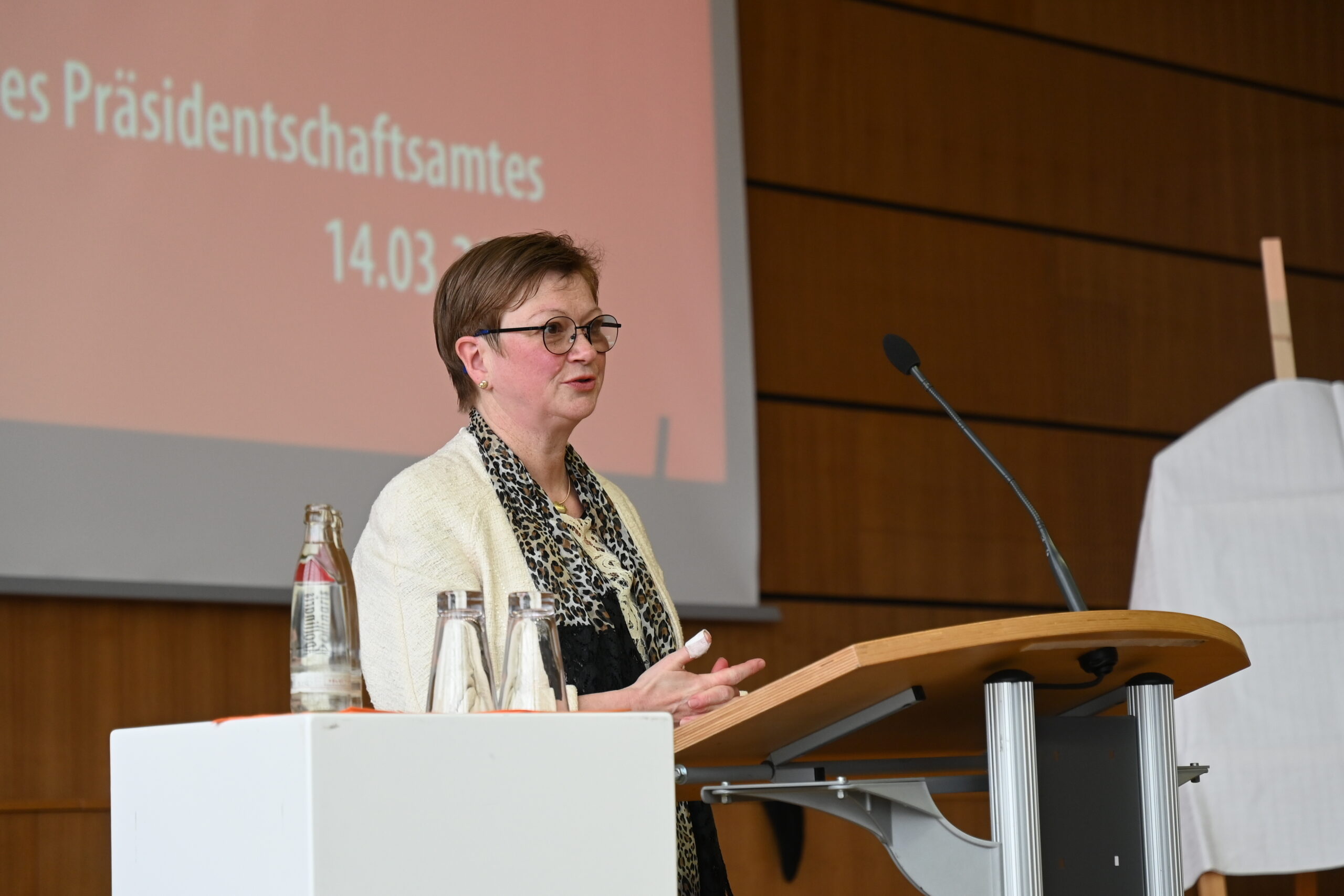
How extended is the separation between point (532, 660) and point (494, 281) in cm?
91

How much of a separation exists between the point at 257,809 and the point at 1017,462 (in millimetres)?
3401

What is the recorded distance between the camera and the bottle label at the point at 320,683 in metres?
1.20

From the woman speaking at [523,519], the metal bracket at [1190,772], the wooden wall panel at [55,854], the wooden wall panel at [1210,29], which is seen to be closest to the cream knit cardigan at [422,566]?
the woman speaking at [523,519]

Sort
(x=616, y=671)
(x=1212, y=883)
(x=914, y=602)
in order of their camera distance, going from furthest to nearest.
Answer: (x=914, y=602)
(x=1212, y=883)
(x=616, y=671)

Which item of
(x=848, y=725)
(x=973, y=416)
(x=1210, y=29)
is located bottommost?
(x=848, y=725)

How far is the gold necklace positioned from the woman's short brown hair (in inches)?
7.3

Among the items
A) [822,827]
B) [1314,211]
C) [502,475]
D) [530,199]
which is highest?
[1314,211]

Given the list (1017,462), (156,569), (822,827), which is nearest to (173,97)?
(156,569)

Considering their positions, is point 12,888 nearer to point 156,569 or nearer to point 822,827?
point 156,569

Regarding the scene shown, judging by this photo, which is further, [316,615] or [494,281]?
[494,281]

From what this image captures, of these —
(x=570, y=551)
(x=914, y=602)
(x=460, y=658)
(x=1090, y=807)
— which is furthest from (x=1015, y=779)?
(x=914, y=602)

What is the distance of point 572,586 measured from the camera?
1.96m

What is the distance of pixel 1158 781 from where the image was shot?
1529mm

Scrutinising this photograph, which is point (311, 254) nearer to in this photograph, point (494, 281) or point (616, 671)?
point (494, 281)
